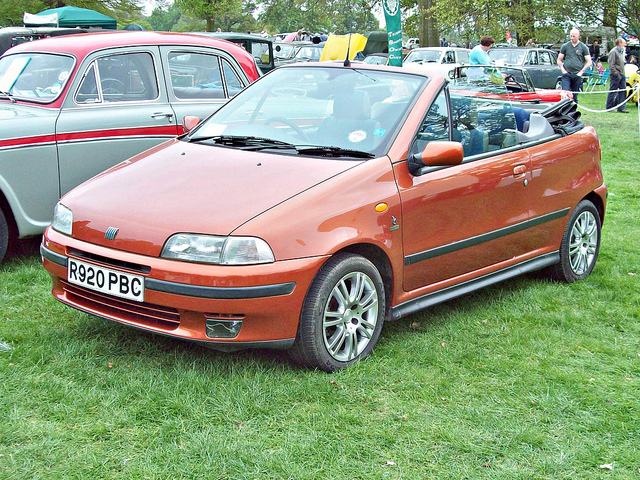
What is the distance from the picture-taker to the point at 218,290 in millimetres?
3631

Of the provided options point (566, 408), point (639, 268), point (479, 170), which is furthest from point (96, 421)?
point (639, 268)

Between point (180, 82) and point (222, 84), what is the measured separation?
49cm

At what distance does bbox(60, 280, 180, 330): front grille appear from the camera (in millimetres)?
3805

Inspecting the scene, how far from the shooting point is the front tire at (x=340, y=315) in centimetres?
389

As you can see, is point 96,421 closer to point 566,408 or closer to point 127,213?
point 127,213

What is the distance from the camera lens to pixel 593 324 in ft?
16.5

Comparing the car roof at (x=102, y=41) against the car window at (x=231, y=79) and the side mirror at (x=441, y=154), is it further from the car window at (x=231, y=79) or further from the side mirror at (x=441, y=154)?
the side mirror at (x=441, y=154)

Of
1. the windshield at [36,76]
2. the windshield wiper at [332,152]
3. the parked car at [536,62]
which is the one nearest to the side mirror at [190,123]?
the windshield wiper at [332,152]

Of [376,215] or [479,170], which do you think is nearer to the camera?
[376,215]

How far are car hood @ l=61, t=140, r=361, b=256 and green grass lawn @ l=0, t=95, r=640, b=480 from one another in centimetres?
70

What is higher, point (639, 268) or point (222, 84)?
point (222, 84)

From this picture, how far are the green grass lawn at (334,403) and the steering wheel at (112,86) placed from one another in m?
1.95

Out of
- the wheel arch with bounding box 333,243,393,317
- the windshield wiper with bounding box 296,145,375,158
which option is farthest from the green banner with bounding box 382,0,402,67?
the wheel arch with bounding box 333,243,393,317

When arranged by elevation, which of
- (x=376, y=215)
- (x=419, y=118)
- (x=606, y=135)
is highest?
(x=419, y=118)
